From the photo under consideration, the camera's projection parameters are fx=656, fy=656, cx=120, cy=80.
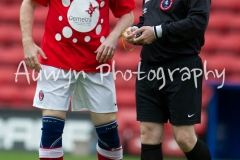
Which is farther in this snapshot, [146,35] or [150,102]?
[150,102]

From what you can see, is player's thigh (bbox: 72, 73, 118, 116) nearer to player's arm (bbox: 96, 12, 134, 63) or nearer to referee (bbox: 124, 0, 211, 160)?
player's arm (bbox: 96, 12, 134, 63)

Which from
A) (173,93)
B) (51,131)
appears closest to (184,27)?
(173,93)

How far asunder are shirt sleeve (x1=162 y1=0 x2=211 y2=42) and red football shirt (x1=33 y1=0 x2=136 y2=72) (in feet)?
1.86

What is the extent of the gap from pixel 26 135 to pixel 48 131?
2.97 metres

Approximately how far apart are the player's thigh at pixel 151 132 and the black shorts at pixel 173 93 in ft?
0.11

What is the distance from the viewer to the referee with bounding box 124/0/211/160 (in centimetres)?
432

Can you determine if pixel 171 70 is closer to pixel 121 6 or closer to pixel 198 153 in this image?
pixel 198 153

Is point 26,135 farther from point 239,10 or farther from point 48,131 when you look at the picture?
point 239,10

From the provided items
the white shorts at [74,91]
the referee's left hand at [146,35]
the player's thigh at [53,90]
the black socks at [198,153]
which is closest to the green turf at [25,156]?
the white shorts at [74,91]

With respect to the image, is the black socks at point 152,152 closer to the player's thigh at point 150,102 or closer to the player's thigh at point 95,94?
the player's thigh at point 150,102

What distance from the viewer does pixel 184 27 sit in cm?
429

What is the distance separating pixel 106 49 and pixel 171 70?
50cm

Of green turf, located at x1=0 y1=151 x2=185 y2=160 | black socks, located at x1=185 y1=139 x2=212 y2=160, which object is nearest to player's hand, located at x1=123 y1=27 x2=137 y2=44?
black socks, located at x1=185 y1=139 x2=212 y2=160

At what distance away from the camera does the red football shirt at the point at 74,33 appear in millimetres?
4605
